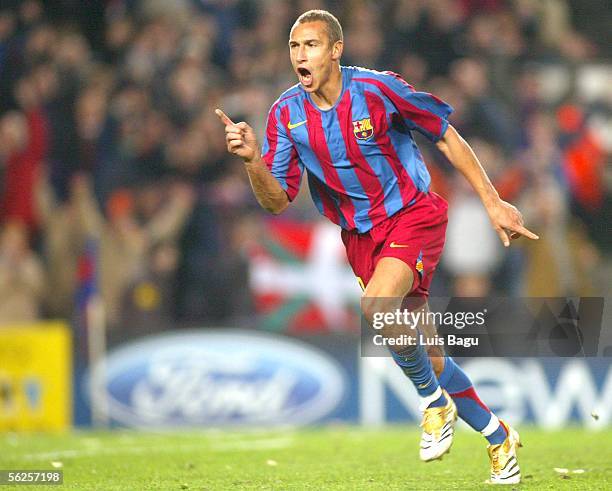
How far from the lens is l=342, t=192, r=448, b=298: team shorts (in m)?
6.20

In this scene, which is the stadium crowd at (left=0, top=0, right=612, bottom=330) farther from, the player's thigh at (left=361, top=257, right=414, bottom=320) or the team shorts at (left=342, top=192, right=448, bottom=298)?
the player's thigh at (left=361, top=257, right=414, bottom=320)

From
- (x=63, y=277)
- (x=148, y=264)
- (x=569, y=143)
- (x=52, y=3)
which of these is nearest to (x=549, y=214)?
(x=569, y=143)

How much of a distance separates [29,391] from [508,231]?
6.57m

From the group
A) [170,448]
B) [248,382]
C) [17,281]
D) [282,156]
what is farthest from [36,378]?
[282,156]

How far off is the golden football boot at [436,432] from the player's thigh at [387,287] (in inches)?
26.3

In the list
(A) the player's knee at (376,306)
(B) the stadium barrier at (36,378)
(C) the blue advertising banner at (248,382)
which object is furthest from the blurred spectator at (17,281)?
(A) the player's knee at (376,306)

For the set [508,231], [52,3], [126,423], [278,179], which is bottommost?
[126,423]

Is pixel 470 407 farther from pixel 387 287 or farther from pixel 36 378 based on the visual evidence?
pixel 36 378

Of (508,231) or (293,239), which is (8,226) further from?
(508,231)

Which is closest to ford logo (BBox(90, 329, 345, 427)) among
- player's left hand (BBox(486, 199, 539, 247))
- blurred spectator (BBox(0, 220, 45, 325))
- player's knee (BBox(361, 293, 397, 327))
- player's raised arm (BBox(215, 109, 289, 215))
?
blurred spectator (BBox(0, 220, 45, 325))

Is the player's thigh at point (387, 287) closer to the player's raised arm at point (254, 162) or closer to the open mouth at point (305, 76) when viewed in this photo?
the player's raised arm at point (254, 162)

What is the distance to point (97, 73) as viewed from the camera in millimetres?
13008

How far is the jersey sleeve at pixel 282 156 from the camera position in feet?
21.0

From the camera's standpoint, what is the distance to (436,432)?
6.19 m
